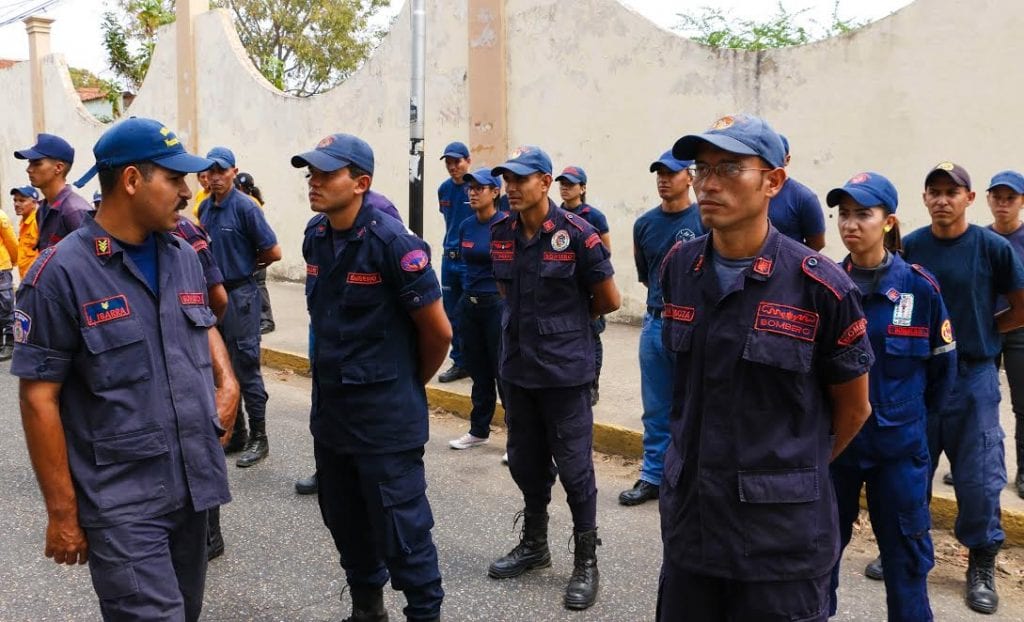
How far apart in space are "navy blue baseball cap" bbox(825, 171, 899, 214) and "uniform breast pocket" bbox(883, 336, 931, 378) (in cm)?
47

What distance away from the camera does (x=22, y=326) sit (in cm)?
240

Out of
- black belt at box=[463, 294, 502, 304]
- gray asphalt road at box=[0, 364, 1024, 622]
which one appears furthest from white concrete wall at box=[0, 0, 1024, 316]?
gray asphalt road at box=[0, 364, 1024, 622]

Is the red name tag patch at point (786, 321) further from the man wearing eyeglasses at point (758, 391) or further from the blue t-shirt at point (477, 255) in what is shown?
the blue t-shirt at point (477, 255)

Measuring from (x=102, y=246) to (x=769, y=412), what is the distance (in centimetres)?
190

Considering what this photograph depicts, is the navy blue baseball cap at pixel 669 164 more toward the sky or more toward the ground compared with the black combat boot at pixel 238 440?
more toward the sky

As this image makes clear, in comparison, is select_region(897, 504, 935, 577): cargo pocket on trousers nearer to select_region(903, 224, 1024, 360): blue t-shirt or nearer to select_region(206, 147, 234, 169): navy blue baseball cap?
select_region(903, 224, 1024, 360): blue t-shirt

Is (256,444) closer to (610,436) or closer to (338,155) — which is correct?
(610,436)

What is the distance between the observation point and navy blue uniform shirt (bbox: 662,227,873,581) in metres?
2.18

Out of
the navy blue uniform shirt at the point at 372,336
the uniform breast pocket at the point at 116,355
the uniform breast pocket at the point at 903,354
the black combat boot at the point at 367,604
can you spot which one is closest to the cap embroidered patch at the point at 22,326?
the uniform breast pocket at the point at 116,355

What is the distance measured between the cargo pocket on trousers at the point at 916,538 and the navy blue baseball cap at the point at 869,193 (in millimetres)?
1080

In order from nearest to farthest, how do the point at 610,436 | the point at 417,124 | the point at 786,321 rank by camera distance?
1. the point at 786,321
2. the point at 610,436
3. the point at 417,124

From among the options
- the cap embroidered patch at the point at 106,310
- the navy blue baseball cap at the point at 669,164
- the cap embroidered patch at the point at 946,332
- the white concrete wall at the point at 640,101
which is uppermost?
the white concrete wall at the point at 640,101

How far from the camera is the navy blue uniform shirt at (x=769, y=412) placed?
2.18 metres

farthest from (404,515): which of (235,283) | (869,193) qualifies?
(235,283)
